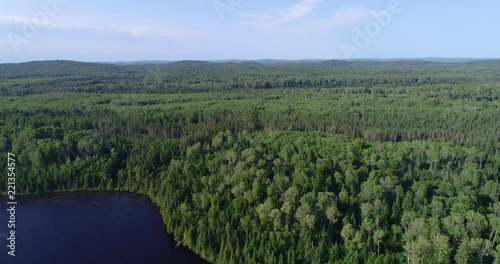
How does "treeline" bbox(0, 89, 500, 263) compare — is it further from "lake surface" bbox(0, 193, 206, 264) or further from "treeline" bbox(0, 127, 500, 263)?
"lake surface" bbox(0, 193, 206, 264)

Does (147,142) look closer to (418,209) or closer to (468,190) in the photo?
(418,209)

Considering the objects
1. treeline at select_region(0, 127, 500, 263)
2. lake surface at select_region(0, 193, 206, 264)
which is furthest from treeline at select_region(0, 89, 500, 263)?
lake surface at select_region(0, 193, 206, 264)

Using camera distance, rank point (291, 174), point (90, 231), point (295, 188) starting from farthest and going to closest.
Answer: point (291, 174) → point (90, 231) → point (295, 188)

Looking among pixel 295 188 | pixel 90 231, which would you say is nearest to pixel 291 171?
pixel 295 188

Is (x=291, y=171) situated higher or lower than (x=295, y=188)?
lower

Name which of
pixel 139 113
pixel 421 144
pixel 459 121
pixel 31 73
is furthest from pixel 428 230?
pixel 31 73

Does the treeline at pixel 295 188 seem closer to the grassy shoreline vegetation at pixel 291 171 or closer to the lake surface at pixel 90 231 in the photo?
the grassy shoreline vegetation at pixel 291 171

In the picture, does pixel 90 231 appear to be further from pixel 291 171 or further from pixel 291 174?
pixel 291 171

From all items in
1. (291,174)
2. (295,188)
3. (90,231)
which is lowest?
(90,231)
